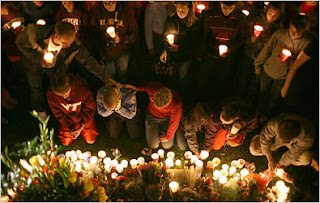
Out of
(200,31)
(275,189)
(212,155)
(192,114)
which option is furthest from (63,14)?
(275,189)

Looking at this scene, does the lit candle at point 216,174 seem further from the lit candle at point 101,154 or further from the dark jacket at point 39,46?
the dark jacket at point 39,46

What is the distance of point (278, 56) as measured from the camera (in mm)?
3164

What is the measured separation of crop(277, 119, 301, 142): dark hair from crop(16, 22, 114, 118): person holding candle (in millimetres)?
1944

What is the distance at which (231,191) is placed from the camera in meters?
3.04

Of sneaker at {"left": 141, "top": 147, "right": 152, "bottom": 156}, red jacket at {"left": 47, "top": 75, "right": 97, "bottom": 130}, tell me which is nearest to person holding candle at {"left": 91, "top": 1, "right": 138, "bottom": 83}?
red jacket at {"left": 47, "top": 75, "right": 97, "bottom": 130}

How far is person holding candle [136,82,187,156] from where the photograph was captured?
3.01 meters

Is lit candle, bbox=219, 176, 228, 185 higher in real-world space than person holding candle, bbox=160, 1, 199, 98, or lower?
lower

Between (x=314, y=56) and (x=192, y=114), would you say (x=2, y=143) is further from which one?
(x=314, y=56)

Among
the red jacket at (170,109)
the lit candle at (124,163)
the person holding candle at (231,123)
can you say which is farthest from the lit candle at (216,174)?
the lit candle at (124,163)

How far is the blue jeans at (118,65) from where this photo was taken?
390 cm

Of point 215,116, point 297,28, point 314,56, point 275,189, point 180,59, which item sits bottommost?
point 275,189

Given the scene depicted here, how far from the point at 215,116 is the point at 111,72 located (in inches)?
66.8

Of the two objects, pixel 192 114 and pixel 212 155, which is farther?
pixel 212 155

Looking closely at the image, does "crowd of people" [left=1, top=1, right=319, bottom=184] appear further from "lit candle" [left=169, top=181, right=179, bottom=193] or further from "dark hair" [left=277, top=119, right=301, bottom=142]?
"lit candle" [left=169, top=181, right=179, bottom=193]
